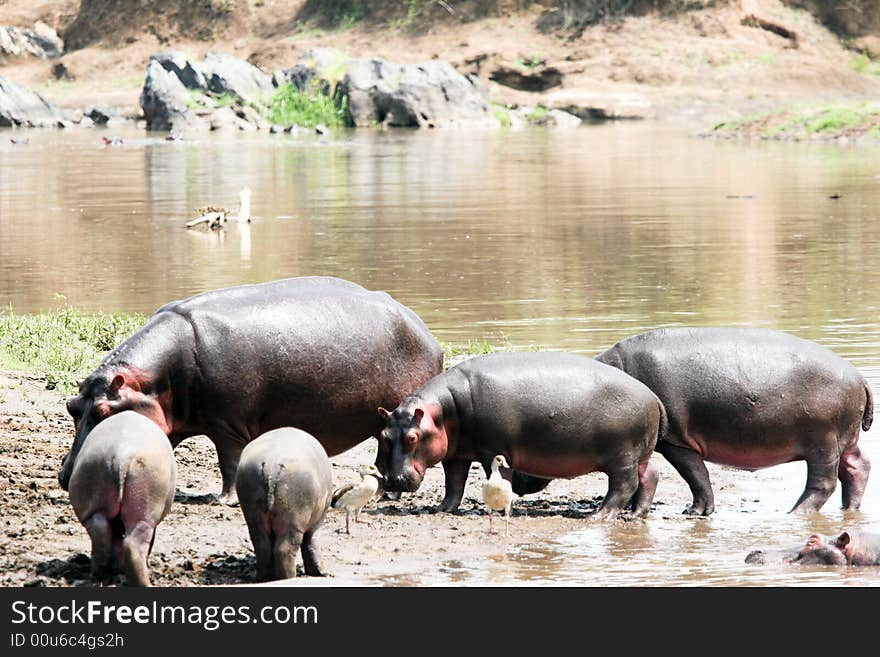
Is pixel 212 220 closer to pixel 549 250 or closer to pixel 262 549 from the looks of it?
pixel 549 250

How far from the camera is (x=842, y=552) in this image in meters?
5.95

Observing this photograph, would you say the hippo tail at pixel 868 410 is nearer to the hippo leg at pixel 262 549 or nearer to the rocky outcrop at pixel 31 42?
the hippo leg at pixel 262 549

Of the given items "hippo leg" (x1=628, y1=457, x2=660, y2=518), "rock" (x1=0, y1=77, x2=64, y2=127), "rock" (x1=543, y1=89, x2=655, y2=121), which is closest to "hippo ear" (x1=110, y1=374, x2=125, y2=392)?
"hippo leg" (x1=628, y1=457, x2=660, y2=518)

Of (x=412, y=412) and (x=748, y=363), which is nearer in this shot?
(x=412, y=412)

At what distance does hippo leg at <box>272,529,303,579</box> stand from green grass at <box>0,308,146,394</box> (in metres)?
3.86

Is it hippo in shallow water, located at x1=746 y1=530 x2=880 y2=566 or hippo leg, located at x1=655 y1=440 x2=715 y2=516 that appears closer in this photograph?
hippo in shallow water, located at x1=746 y1=530 x2=880 y2=566

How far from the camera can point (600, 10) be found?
2119 inches

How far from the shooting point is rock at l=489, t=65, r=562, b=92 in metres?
50.4

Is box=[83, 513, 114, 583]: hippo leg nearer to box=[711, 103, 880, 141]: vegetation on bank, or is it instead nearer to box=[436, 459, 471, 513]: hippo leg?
box=[436, 459, 471, 513]: hippo leg

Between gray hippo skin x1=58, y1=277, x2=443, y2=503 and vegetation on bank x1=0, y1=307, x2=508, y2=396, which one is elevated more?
gray hippo skin x1=58, y1=277, x2=443, y2=503
